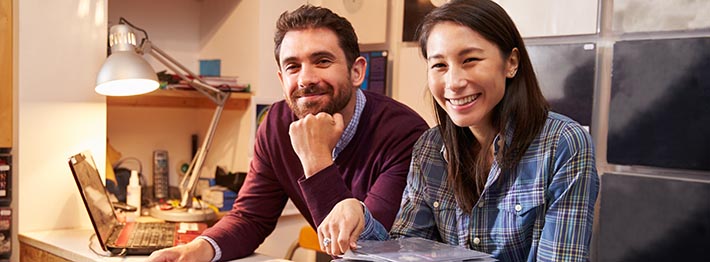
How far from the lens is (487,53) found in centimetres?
123

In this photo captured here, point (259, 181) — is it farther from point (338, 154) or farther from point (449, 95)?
point (449, 95)

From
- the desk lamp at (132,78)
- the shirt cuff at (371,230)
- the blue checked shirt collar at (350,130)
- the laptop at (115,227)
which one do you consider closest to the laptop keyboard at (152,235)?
the laptop at (115,227)

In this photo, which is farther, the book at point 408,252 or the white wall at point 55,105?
the white wall at point 55,105

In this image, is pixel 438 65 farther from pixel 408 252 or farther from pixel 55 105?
pixel 55 105

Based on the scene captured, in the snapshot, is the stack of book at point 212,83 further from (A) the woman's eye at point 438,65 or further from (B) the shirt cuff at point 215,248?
(A) the woman's eye at point 438,65

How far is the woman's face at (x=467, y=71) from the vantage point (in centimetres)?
123

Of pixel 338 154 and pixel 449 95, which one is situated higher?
pixel 449 95

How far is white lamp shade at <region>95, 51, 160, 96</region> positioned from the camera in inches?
84.5

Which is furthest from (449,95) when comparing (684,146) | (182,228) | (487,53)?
(182,228)

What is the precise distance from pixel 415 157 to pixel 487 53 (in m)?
0.30

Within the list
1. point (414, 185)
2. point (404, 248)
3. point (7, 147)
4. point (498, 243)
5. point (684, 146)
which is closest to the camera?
point (404, 248)

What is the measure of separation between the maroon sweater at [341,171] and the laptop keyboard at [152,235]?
24 cm

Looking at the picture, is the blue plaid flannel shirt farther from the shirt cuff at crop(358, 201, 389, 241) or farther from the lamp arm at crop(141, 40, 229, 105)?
the lamp arm at crop(141, 40, 229, 105)

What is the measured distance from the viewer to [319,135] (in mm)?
1540
